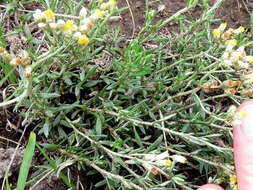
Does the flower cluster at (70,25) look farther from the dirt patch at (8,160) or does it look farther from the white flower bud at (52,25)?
the dirt patch at (8,160)

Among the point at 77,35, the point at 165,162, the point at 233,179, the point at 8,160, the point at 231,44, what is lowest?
the point at 233,179

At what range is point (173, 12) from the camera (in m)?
3.74

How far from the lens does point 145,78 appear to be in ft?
9.61

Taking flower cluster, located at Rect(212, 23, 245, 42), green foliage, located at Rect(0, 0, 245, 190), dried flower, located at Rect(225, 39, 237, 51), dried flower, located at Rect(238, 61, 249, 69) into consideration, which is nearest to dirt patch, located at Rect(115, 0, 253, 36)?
green foliage, located at Rect(0, 0, 245, 190)

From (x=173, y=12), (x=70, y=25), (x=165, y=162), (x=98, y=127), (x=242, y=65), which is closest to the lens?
(x=70, y=25)

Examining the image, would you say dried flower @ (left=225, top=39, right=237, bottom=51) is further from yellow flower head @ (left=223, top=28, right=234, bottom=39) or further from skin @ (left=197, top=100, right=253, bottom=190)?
skin @ (left=197, top=100, right=253, bottom=190)

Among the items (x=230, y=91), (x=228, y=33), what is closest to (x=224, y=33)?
(x=228, y=33)

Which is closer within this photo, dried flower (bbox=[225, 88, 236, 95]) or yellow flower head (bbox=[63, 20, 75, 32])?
yellow flower head (bbox=[63, 20, 75, 32])

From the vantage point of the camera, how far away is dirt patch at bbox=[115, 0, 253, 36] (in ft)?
11.8

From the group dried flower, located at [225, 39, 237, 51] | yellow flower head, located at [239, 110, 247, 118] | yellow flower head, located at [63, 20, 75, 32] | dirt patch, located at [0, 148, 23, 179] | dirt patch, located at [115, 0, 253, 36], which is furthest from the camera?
dirt patch, located at [115, 0, 253, 36]

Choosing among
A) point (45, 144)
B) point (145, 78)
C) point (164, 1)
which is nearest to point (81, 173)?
point (45, 144)

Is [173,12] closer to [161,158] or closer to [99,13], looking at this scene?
[99,13]

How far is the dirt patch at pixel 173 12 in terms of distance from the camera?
3605mm

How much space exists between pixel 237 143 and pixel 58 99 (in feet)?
4.29
